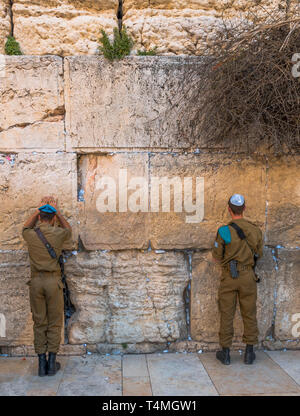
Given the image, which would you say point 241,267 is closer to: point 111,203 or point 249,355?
point 249,355

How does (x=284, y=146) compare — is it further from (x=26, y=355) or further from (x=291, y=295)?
(x=26, y=355)

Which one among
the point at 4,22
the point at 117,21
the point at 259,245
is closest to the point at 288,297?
the point at 259,245

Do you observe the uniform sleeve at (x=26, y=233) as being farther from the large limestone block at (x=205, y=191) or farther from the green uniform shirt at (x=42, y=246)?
the large limestone block at (x=205, y=191)

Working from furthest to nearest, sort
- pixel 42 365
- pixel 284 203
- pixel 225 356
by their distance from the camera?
1. pixel 284 203
2. pixel 225 356
3. pixel 42 365

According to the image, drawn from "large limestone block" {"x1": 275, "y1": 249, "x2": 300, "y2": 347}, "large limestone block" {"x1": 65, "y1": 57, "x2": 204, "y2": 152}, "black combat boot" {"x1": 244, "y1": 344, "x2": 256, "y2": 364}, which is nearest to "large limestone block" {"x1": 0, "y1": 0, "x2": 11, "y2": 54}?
"large limestone block" {"x1": 65, "y1": 57, "x2": 204, "y2": 152}

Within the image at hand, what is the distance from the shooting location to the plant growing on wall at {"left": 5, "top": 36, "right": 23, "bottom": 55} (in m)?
3.87

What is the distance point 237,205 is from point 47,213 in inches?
74.2

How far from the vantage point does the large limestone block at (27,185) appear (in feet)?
12.8

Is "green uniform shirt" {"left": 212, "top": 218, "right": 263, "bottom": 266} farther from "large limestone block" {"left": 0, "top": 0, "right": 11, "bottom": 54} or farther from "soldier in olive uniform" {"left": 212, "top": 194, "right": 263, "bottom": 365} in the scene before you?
"large limestone block" {"left": 0, "top": 0, "right": 11, "bottom": 54}

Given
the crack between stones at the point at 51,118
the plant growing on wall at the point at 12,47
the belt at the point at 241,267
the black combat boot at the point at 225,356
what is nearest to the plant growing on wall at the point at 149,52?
the crack between stones at the point at 51,118

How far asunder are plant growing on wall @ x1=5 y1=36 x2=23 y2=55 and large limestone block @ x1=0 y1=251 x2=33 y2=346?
2100 millimetres

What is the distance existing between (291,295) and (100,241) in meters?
2.20

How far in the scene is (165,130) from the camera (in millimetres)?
3939

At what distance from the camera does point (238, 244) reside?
12.1 feet
